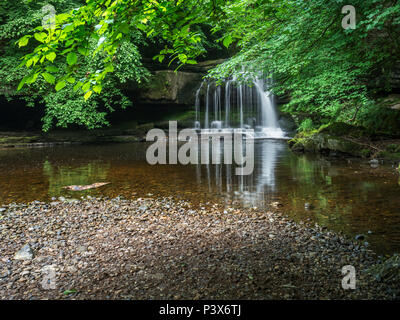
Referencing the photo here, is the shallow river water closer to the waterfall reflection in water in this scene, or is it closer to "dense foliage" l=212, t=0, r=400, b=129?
the waterfall reflection in water

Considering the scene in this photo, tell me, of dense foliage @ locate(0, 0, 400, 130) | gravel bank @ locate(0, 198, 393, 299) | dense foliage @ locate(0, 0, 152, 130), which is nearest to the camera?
dense foliage @ locate(0, 0, 400, 130)

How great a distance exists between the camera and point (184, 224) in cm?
423

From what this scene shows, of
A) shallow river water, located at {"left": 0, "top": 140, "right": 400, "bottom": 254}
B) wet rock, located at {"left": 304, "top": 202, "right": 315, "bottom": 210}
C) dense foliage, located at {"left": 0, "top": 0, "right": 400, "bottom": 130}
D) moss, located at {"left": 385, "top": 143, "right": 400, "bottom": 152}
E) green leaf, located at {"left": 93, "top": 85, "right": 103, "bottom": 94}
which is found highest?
dense foliage, located at {"left": 0, "top": 0, "right": 400, "bottom": 130}

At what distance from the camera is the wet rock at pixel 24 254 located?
3.21 metres

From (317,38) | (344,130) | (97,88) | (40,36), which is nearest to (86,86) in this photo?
(97,88)

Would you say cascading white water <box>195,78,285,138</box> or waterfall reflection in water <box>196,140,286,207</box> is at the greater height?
cascading white water <box>195,78,285,138</box>

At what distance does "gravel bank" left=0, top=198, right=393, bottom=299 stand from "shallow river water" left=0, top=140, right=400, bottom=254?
726mm

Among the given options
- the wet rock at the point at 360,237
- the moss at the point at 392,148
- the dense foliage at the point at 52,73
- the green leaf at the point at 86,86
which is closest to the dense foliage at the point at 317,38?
the moss at the point at 392,148

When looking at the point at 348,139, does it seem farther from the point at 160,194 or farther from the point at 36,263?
the point at 36,263

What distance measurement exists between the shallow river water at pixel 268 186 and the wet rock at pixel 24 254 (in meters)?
2.69

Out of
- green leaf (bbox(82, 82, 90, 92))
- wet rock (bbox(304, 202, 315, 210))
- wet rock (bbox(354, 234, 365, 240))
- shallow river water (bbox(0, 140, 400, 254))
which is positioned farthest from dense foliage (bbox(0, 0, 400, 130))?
wet rock (bbox(304, 202, 315, 210))

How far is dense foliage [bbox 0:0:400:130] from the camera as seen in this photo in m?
2.05

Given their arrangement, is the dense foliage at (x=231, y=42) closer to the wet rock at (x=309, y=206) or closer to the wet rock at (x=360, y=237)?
the wet rock at (x=360, y=237)
